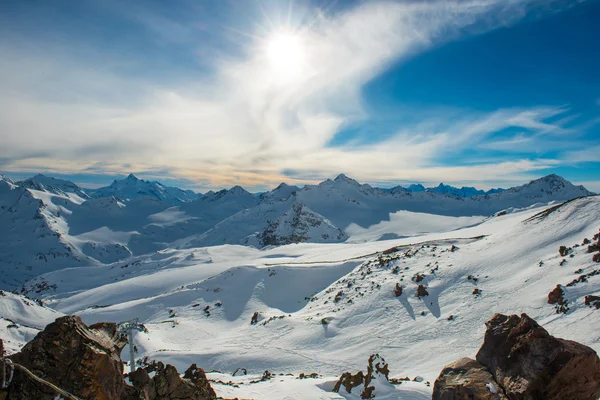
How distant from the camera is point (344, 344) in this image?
2816 cm

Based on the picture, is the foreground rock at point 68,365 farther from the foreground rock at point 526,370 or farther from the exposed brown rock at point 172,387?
the foreground rock at point 526,370

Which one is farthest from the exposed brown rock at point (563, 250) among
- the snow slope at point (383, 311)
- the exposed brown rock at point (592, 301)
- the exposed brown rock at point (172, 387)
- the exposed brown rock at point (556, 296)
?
the exposed brown rock at point (172, 387)

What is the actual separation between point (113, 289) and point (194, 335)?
46847 mm

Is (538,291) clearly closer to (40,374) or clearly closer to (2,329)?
(40,374)

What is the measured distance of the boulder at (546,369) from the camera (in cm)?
966

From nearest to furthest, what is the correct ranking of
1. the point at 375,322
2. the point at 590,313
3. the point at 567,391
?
the point at 567,391
the point at 590,313
the point at 375,322

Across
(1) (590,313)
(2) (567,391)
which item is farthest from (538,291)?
(2) (567,391)

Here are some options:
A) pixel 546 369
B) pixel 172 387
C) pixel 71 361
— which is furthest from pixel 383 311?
pixel 71 361

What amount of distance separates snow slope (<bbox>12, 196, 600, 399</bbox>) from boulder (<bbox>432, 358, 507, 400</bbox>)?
4.88 m

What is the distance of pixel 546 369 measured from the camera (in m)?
9.79

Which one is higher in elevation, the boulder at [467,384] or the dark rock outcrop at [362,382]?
the boulder at [467,384]

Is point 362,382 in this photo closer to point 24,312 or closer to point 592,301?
point 592,301

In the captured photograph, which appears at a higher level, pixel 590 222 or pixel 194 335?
pixel 590 222

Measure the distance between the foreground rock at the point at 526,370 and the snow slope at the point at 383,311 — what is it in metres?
5.47
